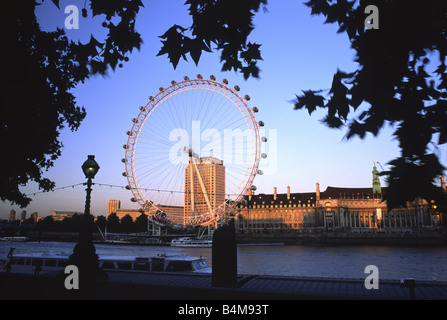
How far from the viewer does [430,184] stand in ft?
8.24

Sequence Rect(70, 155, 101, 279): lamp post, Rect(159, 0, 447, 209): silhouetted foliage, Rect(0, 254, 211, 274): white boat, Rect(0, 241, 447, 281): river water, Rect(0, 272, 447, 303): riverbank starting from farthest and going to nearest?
Rect(0, 241, 447, 281): river water, Rect(0, 254, 211, 274): white boat, Rect(70, 155, 101, 279): lamp post, Rect(0, 272, 447, 303): riverbank, Rect(159, 0, 447, 209): silhouetted foliage

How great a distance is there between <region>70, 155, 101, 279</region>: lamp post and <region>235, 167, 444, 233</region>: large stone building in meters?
118

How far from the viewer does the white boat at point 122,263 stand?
20.1m

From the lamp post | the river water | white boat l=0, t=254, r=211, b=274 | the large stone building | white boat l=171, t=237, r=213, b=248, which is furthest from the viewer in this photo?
the large stone building

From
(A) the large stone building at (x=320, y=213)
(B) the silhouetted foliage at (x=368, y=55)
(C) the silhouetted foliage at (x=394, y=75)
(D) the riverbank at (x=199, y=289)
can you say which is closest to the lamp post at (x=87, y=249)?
(D) the riverbank at (x=199, y=289)

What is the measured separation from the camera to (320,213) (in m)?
134

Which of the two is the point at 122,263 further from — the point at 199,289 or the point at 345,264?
the point at 345,264

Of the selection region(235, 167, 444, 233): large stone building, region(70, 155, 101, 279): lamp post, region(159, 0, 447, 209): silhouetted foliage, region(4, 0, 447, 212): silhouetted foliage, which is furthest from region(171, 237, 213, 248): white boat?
region(159, 0, 447, 209): silhouetted foliage

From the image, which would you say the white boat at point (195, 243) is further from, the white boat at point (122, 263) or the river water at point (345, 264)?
the white boat at point (122, 263)

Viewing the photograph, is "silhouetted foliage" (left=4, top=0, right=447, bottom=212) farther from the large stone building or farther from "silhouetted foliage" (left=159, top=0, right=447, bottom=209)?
the large stone building

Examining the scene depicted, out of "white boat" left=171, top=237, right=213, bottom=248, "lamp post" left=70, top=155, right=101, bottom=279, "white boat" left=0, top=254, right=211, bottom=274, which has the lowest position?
"white boat" left=171, top=237, right=213, bottom=248

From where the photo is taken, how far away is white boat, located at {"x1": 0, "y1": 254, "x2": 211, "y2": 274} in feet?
66.0

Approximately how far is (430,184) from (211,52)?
2.22 meters
